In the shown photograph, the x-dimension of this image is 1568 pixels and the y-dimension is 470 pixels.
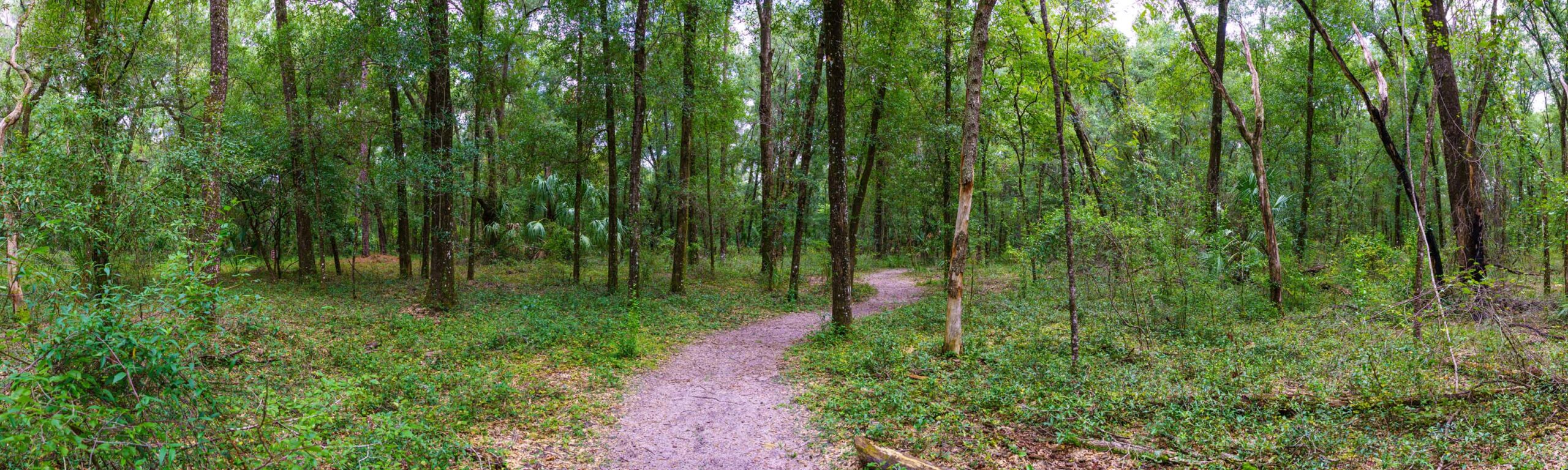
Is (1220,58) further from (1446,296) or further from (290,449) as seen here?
(290,449)

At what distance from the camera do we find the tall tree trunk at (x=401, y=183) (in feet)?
42.2

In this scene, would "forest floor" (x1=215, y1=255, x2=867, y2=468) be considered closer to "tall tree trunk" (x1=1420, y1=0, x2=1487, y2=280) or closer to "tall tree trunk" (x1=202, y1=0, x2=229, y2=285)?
"tall tree trunk" (x1=202, y1=0, x2=229, y2=285)

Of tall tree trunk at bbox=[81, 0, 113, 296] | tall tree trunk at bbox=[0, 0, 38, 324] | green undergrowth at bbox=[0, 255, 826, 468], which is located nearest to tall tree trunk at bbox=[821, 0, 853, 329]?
green undergrowth at bbox=[0, 255, 826, 468]

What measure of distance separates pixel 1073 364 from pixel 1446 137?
7.69 metres

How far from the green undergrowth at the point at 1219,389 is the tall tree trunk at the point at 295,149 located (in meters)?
11.3

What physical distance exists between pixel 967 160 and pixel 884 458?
183 inches

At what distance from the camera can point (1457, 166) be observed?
34.8 feet

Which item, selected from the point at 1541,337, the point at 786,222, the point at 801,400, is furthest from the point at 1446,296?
the point at 786,222

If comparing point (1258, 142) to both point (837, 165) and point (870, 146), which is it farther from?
point (870, 146)

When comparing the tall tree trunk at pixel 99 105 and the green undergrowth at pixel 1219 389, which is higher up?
the tall tree trunk at pixel 99 105

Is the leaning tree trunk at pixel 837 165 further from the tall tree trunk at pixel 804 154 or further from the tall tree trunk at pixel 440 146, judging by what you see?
the tall tree trunk at pixel 440 146

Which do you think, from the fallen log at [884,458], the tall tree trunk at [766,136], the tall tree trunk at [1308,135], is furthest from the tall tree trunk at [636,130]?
the tall tree trunk at [1308,135]

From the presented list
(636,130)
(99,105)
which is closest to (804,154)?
(636,130)

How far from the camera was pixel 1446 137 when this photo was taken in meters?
9.89
